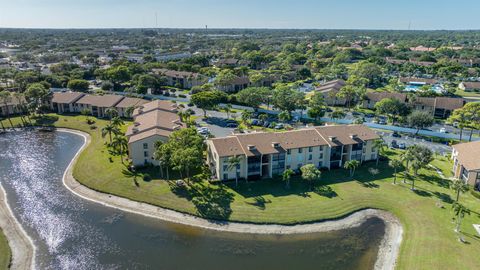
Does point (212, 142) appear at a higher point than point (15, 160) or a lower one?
higher

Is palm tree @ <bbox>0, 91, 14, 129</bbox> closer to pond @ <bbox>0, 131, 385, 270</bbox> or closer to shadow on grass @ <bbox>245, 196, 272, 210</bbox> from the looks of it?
pond @ <bbox>0, 131, 385, 270</bbox>

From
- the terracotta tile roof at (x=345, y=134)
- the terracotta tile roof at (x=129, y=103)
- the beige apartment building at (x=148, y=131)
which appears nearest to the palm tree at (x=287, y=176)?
the terracotta tile roof at (x=345, y=134)

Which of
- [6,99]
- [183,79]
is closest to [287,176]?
[6,99]

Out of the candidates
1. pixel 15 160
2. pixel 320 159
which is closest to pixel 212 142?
pixel 320 159

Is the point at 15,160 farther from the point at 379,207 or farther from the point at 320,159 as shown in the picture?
the point at 379,207

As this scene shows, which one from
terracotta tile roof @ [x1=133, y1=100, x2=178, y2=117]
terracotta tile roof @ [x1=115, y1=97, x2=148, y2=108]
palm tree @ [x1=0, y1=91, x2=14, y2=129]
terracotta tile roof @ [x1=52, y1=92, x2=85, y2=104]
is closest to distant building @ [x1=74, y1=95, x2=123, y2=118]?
terracotta tile roof @ [x1=115, y1=97, x2=148, y2=108]

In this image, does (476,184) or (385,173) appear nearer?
(476,184)
